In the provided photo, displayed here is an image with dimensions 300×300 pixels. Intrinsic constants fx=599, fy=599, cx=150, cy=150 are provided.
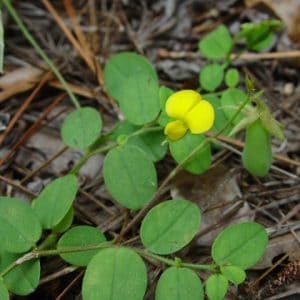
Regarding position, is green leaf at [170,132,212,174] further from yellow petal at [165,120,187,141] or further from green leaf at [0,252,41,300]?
green leaf at [0,252,41,300]

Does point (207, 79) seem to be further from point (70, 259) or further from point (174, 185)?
point (70, 259)

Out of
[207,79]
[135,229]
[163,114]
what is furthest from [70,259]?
[207,79]

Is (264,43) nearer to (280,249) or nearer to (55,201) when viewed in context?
(280,249)

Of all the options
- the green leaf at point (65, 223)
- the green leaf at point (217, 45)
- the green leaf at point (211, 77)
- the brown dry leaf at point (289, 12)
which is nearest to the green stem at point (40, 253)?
the green leaf at point (65, 223)

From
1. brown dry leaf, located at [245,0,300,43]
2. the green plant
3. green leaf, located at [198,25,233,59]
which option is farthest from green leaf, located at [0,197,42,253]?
brown dry leaf, located at [245,0,300,43]

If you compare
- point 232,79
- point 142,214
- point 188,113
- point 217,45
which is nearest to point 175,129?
point 188,113

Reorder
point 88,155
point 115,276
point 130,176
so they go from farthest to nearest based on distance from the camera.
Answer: point 88,155 → point 130,176 → point 115,276

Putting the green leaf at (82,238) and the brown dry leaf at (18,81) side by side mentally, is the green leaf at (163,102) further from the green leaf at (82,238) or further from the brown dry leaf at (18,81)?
the brown dry leaf at (18,81)
